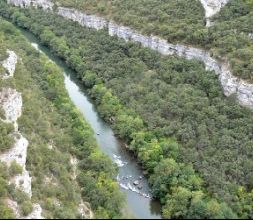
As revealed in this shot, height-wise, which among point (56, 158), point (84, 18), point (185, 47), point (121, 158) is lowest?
point (121, 158)

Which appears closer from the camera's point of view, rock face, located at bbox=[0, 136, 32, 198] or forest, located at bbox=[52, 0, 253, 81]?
rock face, located at bbox=[0, 136, 32, 198]

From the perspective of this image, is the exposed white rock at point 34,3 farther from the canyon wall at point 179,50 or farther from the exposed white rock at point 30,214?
the exposed white rock at point 30,214

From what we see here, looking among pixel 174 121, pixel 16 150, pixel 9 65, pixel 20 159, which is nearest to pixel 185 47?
pixel 174 121

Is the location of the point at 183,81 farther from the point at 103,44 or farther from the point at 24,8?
the point at 24,8

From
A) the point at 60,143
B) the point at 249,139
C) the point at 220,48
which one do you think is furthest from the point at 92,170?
the point at 220,48

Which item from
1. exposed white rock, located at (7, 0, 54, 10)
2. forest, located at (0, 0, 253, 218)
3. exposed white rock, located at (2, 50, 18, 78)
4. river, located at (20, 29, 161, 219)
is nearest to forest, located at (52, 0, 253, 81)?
forest, located at (0, 0, 253, 218)

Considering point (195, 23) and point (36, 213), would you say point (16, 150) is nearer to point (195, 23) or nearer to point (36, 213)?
point (36, 213)

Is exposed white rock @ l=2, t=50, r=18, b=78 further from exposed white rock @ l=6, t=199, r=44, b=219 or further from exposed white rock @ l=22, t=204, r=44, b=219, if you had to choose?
exposed white rock @ l=22, t=204, r=44, b=219
